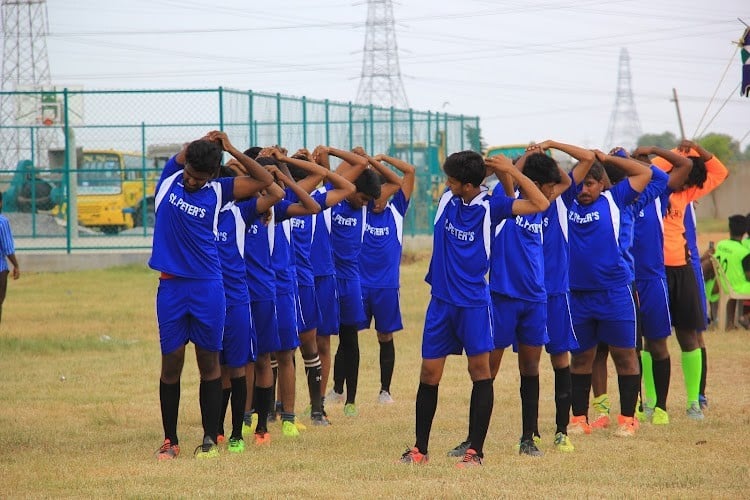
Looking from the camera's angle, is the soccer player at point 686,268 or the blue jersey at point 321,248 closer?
the soccer player at point 686,268

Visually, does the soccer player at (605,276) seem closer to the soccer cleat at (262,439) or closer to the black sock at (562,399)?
the black sock at (562,399)

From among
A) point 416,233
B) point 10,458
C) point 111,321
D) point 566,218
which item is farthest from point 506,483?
point 416,233

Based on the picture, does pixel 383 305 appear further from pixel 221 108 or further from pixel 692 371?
pixel 221 108

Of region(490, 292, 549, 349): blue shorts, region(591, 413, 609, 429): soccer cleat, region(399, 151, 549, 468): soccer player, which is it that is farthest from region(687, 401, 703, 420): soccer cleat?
region(399, 151, 549, 468): soccer player

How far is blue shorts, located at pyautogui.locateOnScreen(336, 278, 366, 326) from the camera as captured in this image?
34.4 ft

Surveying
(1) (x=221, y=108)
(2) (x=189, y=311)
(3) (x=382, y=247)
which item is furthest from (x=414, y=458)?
(1) (x=221, y=108)

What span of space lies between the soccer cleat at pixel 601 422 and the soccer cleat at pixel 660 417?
43 cm

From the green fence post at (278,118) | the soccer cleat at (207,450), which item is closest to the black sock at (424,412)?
the soccer cleat at (207,450)

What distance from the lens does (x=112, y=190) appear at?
84.4 feet

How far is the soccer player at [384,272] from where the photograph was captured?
424 inches

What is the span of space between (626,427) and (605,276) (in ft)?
3.68

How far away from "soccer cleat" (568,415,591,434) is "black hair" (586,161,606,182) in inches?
71.3

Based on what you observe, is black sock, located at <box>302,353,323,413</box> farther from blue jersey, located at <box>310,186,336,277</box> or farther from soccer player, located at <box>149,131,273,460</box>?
soccer player, located at <box>149,131,273,460</box>

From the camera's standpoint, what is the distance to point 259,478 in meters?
7.27
